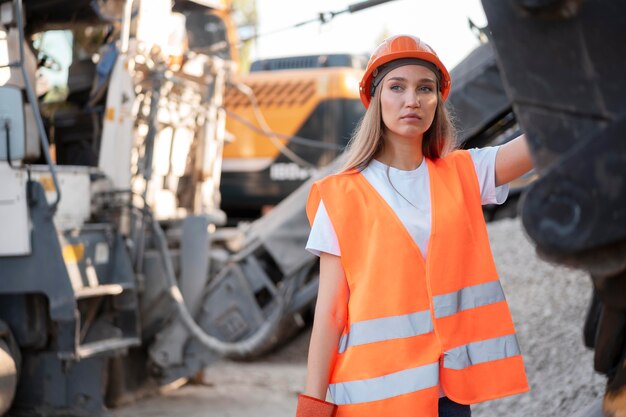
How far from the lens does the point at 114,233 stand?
5727 millimetres

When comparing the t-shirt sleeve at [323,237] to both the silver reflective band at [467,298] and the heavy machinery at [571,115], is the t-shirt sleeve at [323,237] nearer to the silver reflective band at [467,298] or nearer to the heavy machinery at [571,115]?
the silver reflective band at [467,298]

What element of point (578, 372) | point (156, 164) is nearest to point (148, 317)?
point (156, 164)

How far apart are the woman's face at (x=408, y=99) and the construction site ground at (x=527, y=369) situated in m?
1.63

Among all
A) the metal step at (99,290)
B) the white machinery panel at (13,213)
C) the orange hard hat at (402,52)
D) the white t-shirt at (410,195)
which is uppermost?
the orange hard hat at (402,52)

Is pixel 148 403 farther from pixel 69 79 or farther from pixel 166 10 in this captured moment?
pixel 166 10

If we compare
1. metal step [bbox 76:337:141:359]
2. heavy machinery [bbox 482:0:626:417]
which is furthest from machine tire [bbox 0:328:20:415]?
heavy machinery [bbox 482:0:626:417]

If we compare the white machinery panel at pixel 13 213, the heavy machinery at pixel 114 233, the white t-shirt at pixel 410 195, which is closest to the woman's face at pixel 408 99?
the white t-shirt at pixel 410 195

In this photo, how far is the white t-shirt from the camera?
2107mm

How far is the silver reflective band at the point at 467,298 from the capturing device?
6.72 ft

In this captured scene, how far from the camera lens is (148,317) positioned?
6.10 metres

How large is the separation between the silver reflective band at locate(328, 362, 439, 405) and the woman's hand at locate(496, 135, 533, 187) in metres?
0.49

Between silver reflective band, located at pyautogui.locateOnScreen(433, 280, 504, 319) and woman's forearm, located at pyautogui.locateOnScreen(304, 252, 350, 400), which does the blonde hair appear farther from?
silver reflective band, located at pyautogui.locateOnScreen(433, 280, 504, 319)

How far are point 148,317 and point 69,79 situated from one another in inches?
66.3

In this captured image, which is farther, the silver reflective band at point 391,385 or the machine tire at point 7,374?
the machine tire at point 7,374
